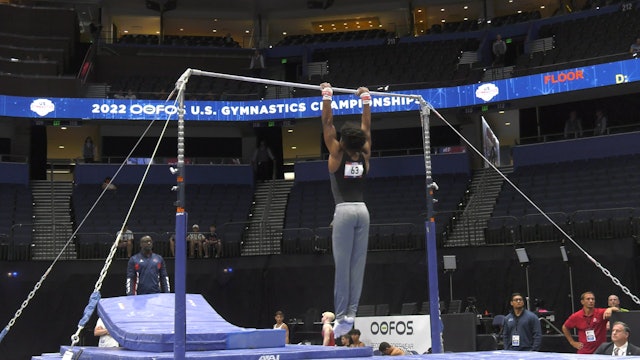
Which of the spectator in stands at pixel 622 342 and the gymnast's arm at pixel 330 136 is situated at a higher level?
the gymnast's arm at pixel 330 136

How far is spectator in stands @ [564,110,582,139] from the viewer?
28644 mm

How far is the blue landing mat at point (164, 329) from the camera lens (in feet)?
28.5

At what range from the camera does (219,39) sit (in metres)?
36.0

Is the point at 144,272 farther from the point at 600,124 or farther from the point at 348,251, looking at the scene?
the point at 600,124

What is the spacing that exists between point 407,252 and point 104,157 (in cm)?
1421

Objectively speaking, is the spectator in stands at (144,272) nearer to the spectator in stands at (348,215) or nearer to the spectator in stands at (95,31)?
the spectator in stands at (348,215)

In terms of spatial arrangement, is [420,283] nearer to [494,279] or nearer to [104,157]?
[494,279]

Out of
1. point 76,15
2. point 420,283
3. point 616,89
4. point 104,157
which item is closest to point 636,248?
point 420,283

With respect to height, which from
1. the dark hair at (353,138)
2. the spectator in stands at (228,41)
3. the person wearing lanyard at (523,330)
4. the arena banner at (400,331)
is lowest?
the arena banner at (400,331)

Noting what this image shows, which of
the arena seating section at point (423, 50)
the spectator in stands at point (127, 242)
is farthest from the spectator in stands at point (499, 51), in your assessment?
the spectator in stands at point (127, 242)

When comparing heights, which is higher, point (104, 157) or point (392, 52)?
point (392, 52)

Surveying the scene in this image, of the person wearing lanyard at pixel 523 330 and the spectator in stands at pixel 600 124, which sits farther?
the spectator in stands at pixel 600 124

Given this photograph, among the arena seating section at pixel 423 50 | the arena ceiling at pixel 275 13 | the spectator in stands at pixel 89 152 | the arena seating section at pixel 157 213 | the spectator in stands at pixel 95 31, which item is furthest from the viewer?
the arena ceiling at pixel 275 13

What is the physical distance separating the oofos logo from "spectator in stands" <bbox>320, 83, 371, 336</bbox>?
27.4 feet
